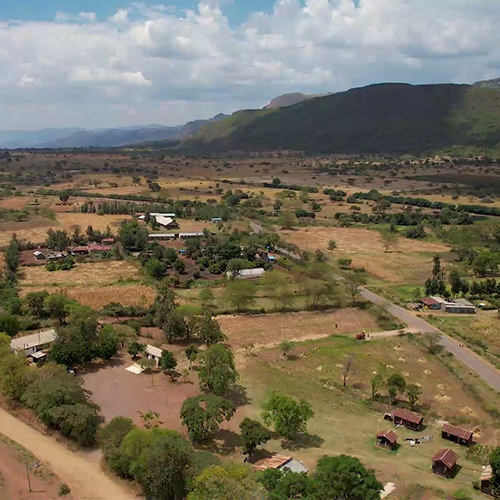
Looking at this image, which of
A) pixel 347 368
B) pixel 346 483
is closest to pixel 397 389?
pixel 347 368

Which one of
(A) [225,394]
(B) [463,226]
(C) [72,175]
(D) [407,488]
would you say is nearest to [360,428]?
(D) [407,488]

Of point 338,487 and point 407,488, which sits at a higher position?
point 338,487

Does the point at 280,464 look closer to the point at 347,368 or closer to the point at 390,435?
the point at 390,435

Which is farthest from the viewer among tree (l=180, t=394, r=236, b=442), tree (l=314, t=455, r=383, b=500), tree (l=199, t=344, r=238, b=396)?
tree (l=199, t=344, r=238, b=396)

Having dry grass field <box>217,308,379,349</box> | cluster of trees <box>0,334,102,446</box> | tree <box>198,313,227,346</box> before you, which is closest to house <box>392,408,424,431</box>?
dry grass field <box>217,308,379,349</box>

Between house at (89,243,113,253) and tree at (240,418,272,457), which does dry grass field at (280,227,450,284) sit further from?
tree at (240,418,272,457)

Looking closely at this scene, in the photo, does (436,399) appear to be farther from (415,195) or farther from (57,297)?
(415,195)
